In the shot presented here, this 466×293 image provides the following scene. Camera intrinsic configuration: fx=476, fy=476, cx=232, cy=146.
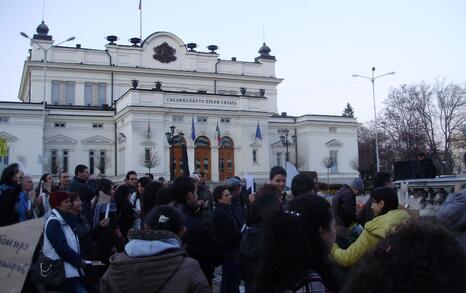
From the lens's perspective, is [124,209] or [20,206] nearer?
[20,206]

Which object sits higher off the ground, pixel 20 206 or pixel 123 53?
pixel 123 53

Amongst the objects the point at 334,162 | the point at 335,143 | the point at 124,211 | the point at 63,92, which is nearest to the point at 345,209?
the point at 124,211

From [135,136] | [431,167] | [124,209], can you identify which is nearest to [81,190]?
[124,209]

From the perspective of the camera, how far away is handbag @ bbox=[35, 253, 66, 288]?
18.5 ft

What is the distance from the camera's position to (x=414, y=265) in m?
1.64

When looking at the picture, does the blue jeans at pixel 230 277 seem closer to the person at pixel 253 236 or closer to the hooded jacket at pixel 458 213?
the person at pixel 253 236

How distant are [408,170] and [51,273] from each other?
12.6 metres

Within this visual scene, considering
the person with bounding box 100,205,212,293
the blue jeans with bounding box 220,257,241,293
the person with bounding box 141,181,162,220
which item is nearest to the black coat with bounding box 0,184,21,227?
the person with bounding box 141,181,162,220

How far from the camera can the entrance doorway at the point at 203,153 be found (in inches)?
1729

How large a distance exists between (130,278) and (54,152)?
43875 millimetres

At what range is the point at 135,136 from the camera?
4147 centimetres

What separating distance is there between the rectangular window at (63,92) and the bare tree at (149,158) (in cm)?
1423

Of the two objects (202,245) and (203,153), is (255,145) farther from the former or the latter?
(202,245)

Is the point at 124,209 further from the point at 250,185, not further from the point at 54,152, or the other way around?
the point at 54,152
